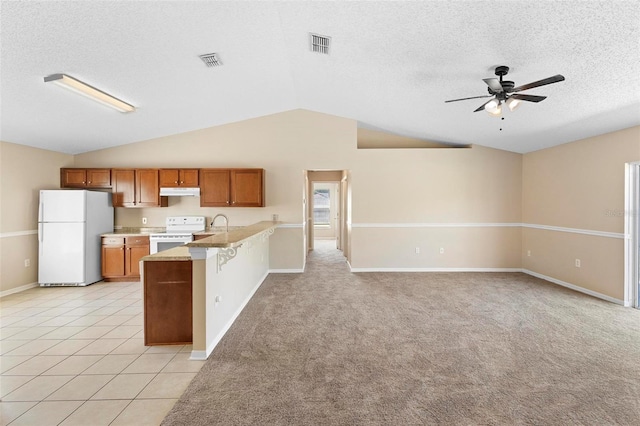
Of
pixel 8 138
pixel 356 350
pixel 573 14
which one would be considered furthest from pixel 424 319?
pixel 8 138

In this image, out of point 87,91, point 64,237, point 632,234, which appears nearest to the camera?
point 87,91

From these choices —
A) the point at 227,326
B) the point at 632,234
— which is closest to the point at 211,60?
the point at 227,326

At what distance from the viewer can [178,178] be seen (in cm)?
568

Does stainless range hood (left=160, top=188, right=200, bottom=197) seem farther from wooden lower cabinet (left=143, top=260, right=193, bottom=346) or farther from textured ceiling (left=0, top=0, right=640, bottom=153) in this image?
wooden lower cabinet (left=143, top=260, right=193, bottom=346)

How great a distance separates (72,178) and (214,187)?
8.61ft

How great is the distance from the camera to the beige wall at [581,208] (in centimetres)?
431

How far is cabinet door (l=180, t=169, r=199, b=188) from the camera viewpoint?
5.67 metres

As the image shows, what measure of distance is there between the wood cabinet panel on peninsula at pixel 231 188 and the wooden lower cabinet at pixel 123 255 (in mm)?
1311

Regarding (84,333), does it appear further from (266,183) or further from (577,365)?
(577,365)

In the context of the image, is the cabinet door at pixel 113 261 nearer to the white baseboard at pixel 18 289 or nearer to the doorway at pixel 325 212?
the white baseboard at pixel 18 289

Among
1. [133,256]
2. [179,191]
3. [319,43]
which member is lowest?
[133,256]

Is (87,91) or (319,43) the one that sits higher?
(319,43)

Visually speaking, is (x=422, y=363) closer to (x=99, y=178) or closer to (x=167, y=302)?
(x=167, y=302)

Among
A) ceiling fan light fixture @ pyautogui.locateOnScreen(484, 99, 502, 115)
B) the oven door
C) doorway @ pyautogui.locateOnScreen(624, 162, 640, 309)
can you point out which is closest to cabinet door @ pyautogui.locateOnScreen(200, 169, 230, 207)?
the oven door
